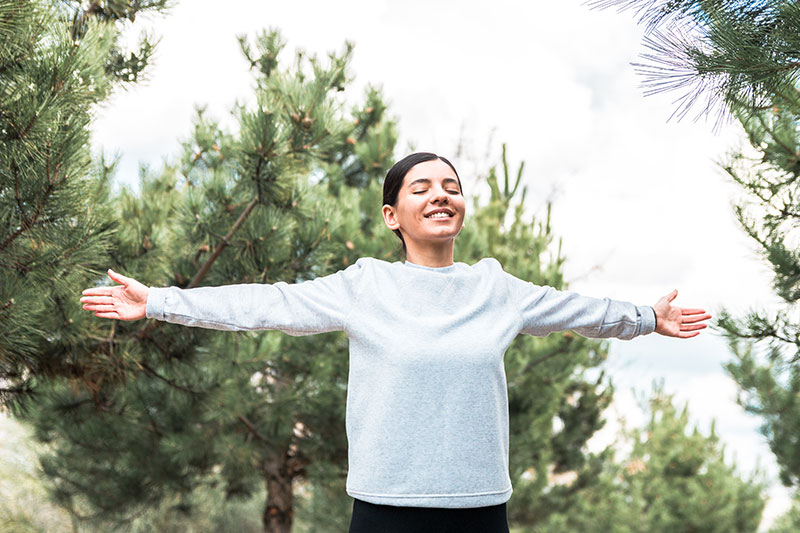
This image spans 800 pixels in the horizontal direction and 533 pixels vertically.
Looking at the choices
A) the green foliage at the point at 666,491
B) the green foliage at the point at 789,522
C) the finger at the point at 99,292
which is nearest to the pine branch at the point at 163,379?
the finger at the point at 99,292

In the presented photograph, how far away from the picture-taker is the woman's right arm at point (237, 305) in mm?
1551

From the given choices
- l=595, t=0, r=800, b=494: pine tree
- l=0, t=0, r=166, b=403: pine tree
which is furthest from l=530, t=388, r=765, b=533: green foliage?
l=0, t=0, r=166, b=403: pine tree

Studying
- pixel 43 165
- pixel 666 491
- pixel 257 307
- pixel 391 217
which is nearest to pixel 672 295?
pixel 391 217

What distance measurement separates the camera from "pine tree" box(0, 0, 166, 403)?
2248 millimetres

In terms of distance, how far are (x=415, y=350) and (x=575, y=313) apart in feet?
1.40

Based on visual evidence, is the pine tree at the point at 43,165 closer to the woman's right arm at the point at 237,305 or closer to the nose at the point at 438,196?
the woman's right arm at the point at 237,305

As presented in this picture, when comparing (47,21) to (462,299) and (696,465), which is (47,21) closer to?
(462,299)

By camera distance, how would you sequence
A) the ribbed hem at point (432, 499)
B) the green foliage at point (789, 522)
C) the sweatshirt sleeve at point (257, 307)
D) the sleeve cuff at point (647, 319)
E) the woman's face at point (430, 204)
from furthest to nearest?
the green foliage at point (789, 522) < the sleeve cuff at point (647, 319) < the woman's face at point (430, 204) < the sweatshirt sleeve at point (257, 307) < the ribbed hem at point (432, 499)

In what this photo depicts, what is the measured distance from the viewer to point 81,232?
2.53 metres

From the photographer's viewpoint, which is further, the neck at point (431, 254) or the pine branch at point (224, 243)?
the pine branch at point (224, 243)

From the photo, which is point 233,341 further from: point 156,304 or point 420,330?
point 420,330

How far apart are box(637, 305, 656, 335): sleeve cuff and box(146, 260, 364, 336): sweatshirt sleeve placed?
681mm

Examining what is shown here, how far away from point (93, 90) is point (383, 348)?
5.46 ft

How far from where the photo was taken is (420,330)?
1.52m
